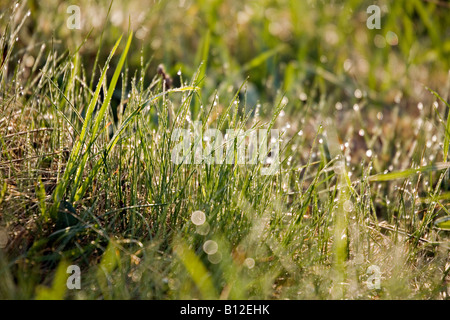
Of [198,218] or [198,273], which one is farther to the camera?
[198,218]

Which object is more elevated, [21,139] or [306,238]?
[21,139]

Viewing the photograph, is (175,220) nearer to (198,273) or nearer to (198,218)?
(198,218)

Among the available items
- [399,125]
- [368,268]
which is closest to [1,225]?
[368,268]

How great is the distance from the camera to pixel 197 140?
1382 mm

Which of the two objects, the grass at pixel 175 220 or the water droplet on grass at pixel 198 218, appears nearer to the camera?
the grass at pixel 175 220

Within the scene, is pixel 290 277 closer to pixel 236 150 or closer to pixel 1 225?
pixel 236 150

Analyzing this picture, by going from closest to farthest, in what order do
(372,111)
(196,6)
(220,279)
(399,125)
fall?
1. (220,279)
2. (399,125)
3. (372,111)
4. (196,6)

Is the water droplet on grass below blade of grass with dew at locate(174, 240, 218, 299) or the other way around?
the other way around

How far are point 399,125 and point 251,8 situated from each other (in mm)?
1443

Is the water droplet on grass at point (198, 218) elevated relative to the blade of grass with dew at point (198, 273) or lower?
elevated

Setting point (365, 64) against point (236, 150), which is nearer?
point (236, 150)

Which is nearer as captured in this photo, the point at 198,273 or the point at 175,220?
the point at 198,273

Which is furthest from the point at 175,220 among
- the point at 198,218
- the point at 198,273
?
the point at 198,273

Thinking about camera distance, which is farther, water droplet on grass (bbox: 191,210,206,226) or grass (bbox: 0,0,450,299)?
water droplet on grass (bbox: 191,210,206,226)
